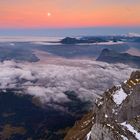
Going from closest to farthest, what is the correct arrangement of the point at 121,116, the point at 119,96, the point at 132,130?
1. the point at 132,130
2. the point at 121,116
3. the point at 119,96

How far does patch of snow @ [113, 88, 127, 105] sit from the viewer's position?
599 feet

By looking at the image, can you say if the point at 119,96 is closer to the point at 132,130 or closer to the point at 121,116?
the point at 121,116

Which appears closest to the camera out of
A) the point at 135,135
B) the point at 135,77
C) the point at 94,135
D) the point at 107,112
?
the point at 135,135

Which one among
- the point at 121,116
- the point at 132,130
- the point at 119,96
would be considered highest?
the point at 119,96

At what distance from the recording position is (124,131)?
5684 inches

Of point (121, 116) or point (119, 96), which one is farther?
point (119, 96)

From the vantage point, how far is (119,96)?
189m

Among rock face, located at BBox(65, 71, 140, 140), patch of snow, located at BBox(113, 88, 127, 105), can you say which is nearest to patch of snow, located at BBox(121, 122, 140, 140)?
rock face, located at BBox(65, 71, 140, 140)

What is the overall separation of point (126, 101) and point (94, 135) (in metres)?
26.9

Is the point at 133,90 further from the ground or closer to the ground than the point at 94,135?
further from the ground

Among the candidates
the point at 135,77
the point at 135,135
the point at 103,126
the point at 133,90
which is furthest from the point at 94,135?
the point at 135,77

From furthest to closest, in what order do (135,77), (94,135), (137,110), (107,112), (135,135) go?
(135,77) < (107,112) < (137,110) < (94,135) < (135,135)

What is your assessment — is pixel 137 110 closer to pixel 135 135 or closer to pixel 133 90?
pixel 133 90

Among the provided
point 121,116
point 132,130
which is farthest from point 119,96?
point 132,130
